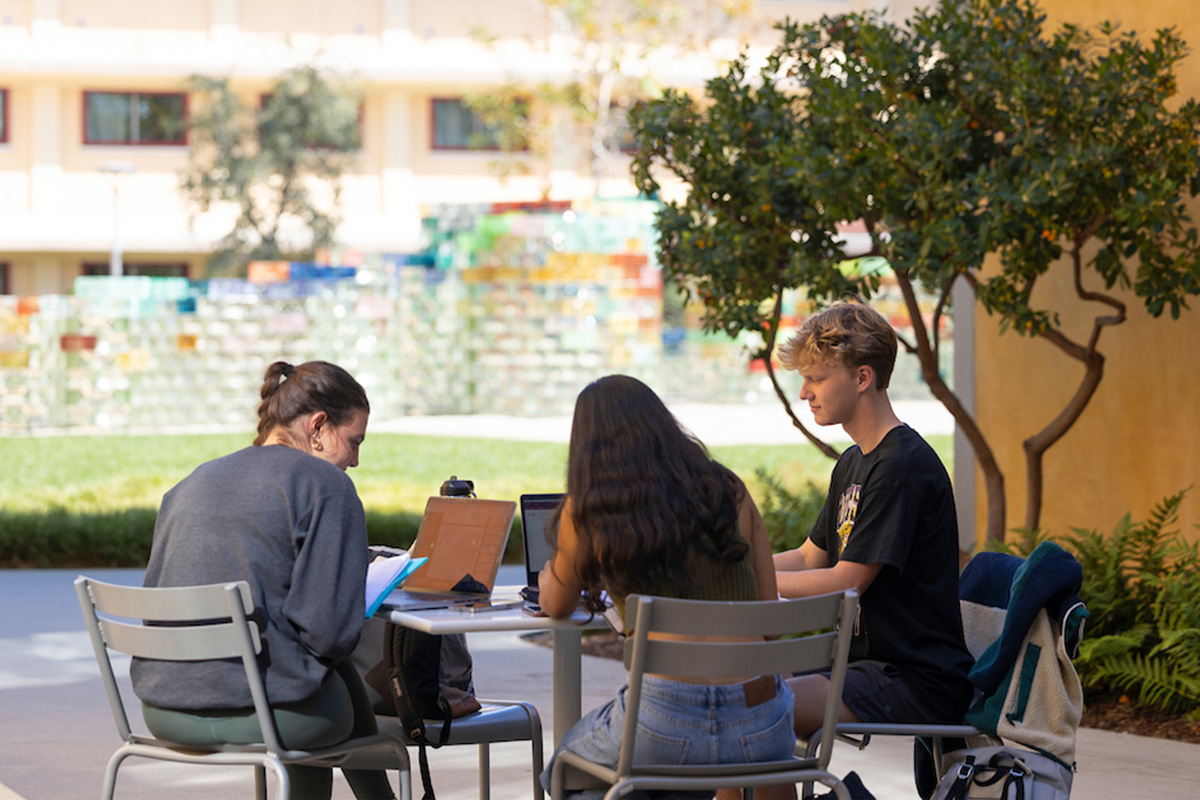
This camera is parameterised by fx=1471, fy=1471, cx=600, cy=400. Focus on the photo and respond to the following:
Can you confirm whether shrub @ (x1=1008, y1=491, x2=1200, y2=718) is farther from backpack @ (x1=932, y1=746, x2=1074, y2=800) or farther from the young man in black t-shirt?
backpack @ (x1=932, y1=746, x2=1074, y2=800)

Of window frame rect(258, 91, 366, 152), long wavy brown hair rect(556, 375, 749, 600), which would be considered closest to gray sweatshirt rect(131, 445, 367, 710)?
long wavy brown hair rect(556, 375, 749, 600)

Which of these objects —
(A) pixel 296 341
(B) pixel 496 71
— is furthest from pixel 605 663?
(B) pixel 496 71

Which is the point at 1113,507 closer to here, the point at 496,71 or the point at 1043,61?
the point at 1043,61

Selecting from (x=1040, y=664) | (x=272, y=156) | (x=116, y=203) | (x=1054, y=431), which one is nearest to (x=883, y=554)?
(x=1040, y=664)

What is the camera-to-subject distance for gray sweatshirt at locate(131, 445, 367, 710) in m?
3.10

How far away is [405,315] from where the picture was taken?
86.9 ft

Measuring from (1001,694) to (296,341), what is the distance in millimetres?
23020

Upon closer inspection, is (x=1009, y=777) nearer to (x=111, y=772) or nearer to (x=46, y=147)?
(x=111, y=772)

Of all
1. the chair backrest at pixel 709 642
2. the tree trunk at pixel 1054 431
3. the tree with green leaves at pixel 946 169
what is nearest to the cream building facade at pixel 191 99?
the tree with green leaves at pixel 946 169

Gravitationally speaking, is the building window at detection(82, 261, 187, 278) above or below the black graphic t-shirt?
above

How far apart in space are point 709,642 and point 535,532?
29.0 inches

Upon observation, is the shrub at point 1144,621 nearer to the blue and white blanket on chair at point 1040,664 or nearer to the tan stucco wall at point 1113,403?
the tan stucco wall at point 1113,403

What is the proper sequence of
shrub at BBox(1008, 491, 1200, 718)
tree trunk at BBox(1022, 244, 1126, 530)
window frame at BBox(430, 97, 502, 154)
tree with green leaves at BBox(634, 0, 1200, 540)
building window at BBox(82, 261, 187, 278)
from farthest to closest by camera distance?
window frame at BBox(430, 97, 502, 154) → building window at BBox(82, 261, 187, 278) → tree trunk at BBox(1022, 244, 1126, 530) → tree with green leaves at BBox(634, 0, 1200, 540) → shrub at BBox(1008, 491, 1200, 718)

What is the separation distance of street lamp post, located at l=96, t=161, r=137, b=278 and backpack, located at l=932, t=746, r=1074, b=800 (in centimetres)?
2999
